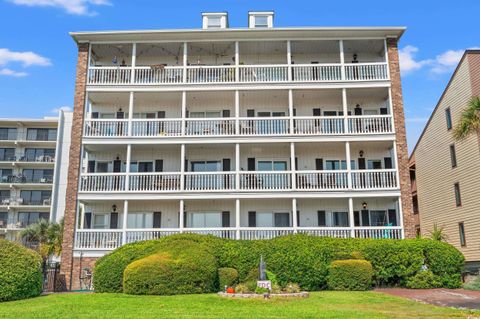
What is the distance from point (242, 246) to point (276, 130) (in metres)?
8.41

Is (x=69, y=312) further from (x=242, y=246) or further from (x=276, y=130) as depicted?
(x=276, y=130)

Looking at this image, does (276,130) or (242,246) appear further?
(276,130)

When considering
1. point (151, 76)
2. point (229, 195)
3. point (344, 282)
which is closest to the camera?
point (344, 282)

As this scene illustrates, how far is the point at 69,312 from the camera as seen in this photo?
12469 millimetres

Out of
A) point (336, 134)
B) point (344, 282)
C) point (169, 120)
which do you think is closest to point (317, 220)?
point (336, 134)

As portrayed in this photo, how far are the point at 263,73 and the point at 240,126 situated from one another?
3451mm

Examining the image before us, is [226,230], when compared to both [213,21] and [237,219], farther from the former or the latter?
[213,21]

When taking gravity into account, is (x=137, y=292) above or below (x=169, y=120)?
below

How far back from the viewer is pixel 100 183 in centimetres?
2548

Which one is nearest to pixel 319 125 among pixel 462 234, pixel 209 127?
pixel 209 127

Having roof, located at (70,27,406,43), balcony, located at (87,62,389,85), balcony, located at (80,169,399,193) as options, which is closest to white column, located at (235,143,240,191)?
balcony, located at (80,169,399,193)

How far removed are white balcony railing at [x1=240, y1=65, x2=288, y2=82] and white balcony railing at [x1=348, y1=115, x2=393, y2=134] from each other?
183 inches

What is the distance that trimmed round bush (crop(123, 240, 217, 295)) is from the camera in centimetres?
1697

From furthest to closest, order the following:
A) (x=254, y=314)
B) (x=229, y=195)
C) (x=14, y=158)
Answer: (x=14, y=158), (x=229, y=195), (x=254, y=314)
